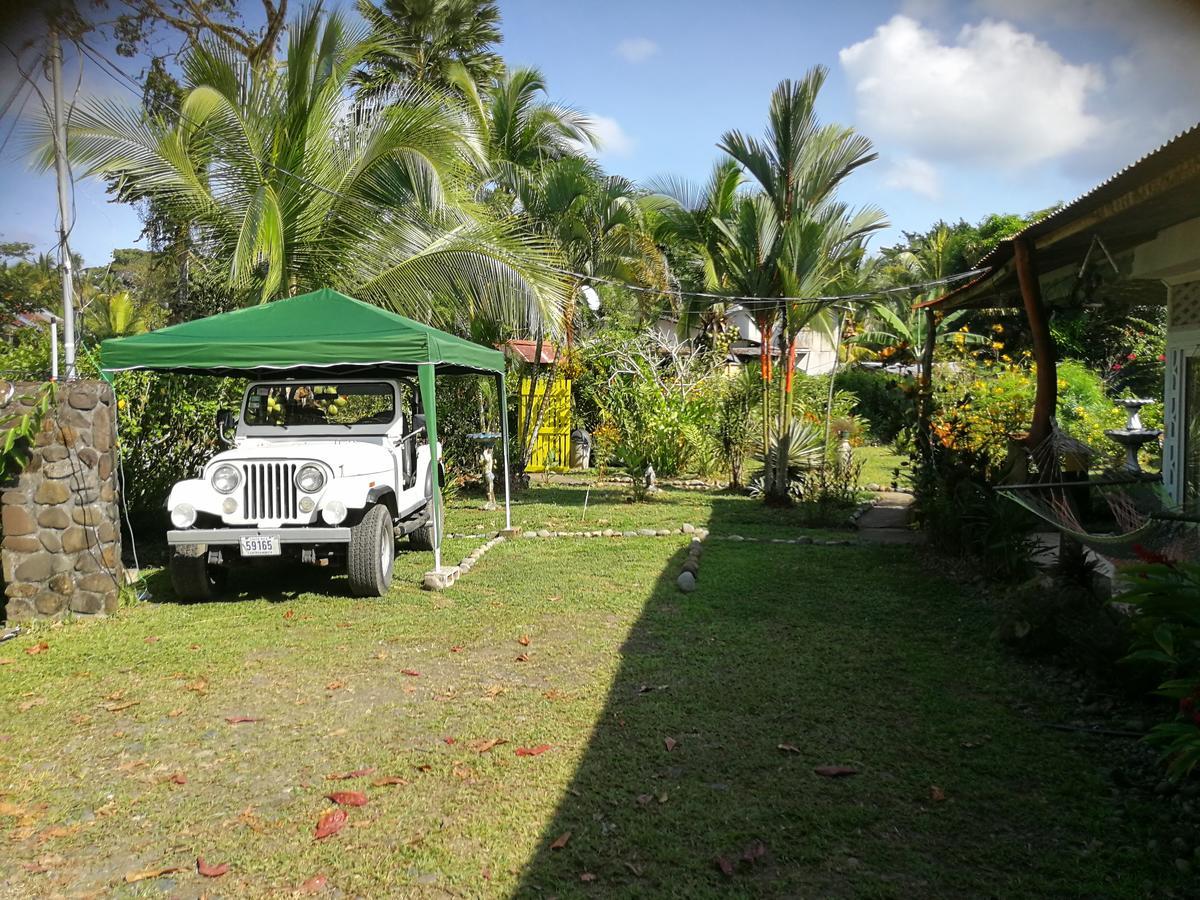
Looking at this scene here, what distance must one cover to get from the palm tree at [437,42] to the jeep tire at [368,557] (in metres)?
12.2

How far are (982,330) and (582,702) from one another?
27.9 m

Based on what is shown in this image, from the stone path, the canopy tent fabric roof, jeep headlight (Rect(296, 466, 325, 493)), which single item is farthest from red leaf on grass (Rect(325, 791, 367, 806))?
the stone path

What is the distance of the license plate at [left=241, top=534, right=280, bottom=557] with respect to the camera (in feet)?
22.2

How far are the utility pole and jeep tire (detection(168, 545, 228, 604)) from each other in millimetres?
1555

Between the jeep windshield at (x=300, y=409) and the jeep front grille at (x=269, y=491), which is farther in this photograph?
the jeep windshield at (x=300, y=409)

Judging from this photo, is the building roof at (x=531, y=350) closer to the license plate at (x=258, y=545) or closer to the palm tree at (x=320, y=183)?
the palm tree at (x=320, y=183)

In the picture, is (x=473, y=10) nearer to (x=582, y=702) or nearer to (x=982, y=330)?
(x=582, y=702)

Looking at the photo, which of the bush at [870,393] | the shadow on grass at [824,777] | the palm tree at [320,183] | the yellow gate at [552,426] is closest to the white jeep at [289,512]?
the shadow on grass at [824,777]

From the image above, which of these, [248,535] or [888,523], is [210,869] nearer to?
[248,535]

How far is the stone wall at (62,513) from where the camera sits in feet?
20.6

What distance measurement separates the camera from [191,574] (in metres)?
6.98

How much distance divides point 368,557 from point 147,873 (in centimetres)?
396

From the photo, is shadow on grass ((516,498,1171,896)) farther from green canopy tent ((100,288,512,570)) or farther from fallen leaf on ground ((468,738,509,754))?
green canopy tent ((100,288,512,570))

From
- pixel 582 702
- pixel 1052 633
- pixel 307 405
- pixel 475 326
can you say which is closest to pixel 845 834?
pixel 582 702
